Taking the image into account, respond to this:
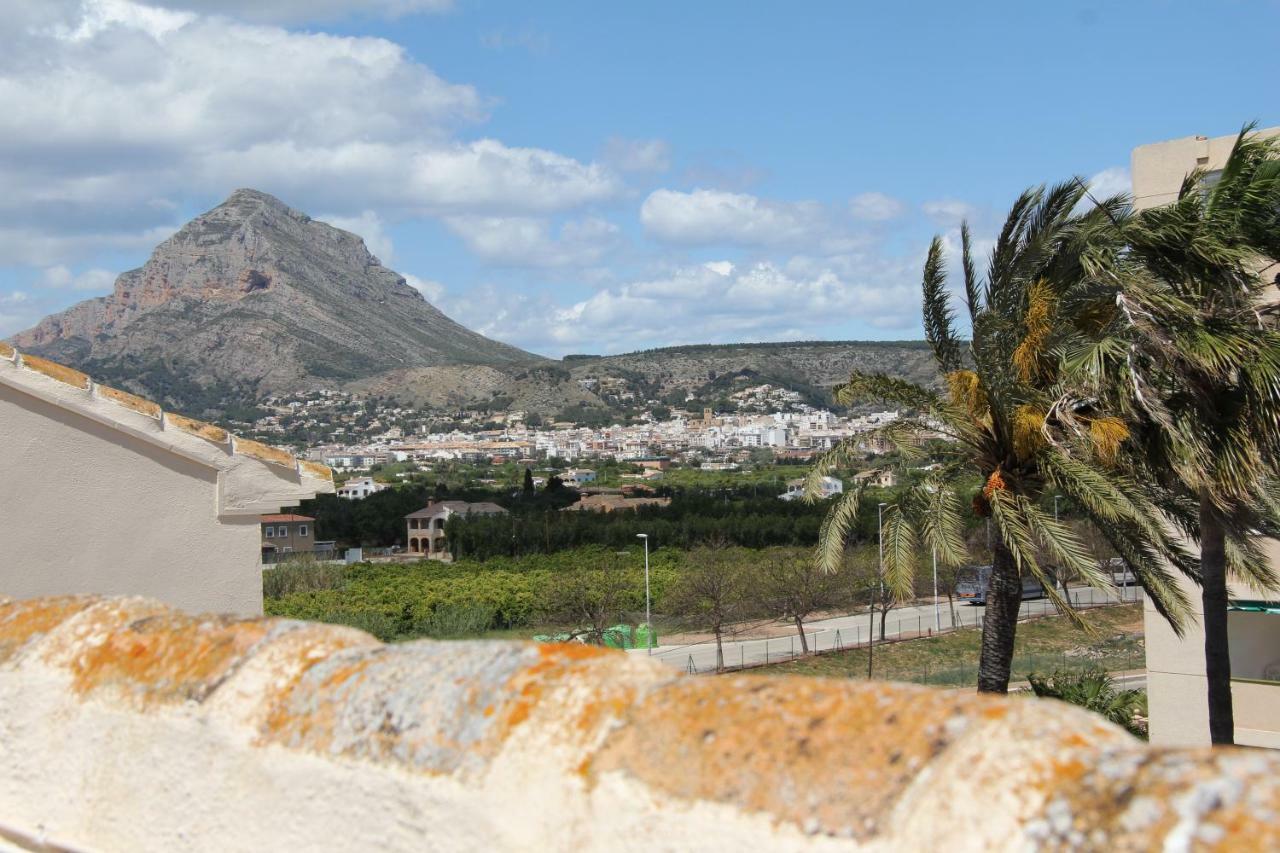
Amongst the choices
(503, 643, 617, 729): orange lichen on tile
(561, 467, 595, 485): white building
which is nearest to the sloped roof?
(503, 643, 617, 729): orange lichen on tile

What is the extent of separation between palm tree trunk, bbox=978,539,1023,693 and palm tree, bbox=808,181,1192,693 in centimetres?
1

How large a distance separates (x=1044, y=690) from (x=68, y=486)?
10.5 meters

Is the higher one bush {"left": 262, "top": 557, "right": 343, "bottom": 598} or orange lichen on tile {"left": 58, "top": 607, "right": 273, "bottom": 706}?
orange lichen on tile {"left": 58, "top": 607, "right": 273, "bottom": 706}

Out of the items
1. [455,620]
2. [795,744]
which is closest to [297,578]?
[455,620]

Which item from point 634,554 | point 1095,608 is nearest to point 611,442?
point 634,554

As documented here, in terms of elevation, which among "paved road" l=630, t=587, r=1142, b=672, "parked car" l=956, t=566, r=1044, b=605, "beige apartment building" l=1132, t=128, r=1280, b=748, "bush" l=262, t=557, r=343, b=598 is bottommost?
"paved road" l=630, t=587, r=1142, b=672

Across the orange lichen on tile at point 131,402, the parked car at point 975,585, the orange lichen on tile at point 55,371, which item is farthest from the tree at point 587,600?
the orange lichen on tile at point 55,371

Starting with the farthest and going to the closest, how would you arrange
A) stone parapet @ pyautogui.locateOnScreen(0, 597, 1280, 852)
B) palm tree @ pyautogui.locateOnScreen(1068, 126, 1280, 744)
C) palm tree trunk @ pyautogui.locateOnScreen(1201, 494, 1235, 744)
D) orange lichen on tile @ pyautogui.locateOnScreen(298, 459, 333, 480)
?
1. palm tree trunk @ pyautogui.locateOnScreen(1201, 494, 1235, 744)
2. palm tree @ pyautogui.locateOnScreen(1068, 126, 1280, 744)
3. orange lichen on tile @ pyautogui.locateOnScreen(298, 459, 333, 480)
4. stone parapet @ pyautogui.locateOnScreen(0, 597, 1280, 852)

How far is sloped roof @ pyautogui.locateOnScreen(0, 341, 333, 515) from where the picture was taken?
6.48 meters

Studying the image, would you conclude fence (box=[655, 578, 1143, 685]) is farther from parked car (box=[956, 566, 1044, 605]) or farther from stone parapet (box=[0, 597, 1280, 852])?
stone parapet (box=[0, 597, 1280, 852])

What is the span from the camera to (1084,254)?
10.5 metres

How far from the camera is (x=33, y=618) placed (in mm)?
3002

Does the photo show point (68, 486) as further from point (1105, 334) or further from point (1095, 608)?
point (1095, 608)

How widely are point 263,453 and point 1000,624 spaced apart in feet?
25.8
